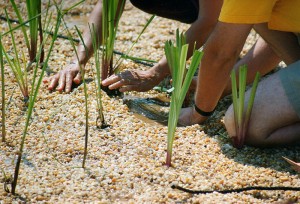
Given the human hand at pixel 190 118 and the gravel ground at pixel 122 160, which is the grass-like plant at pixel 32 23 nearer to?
the gravel ground at pixel 122 160

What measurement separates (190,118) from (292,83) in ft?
1.46

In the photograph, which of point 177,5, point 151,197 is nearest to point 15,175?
point 151,197

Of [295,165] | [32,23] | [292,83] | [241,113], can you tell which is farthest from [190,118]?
[32,23]

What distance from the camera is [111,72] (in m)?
3.06

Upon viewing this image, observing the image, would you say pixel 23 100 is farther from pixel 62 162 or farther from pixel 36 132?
pixel 62 162

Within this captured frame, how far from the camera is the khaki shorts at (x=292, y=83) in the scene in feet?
8.40

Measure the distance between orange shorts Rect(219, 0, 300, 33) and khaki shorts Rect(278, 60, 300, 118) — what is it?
165 millimetres

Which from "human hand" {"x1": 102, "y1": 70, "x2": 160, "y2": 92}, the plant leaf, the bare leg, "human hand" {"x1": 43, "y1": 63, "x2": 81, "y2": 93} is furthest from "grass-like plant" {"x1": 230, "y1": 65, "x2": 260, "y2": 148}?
"human hand" {"x1": 43, "y1": 63, "x2": 81, "y2": 93}

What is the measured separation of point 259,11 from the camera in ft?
7.66

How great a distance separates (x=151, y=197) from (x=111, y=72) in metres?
1.07

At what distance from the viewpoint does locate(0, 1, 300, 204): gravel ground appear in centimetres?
214

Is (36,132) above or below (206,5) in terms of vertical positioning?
below

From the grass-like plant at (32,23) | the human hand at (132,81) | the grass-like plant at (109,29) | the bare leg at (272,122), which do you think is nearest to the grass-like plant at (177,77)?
the bare leg at (272,122)

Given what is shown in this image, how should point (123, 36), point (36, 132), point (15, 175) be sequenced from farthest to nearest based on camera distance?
point (123, 36)
point (36, 132)
point (15, 175)
